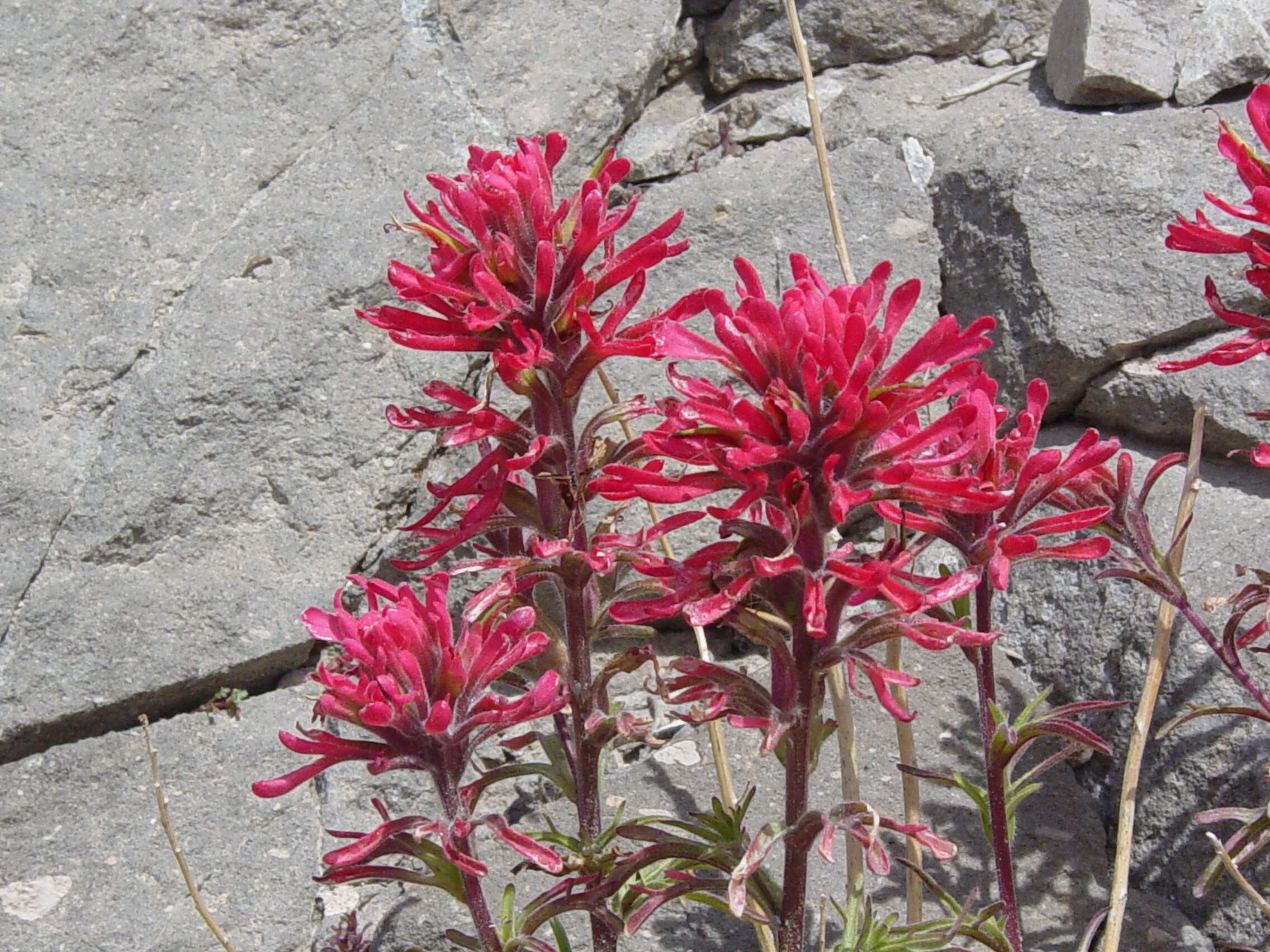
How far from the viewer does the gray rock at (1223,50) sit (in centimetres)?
284

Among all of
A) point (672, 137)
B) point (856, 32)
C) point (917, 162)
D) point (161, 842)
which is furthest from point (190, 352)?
point (856, 32)

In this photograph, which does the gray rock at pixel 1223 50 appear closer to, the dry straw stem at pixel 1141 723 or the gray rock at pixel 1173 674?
the gray rock at pixel 1173 674

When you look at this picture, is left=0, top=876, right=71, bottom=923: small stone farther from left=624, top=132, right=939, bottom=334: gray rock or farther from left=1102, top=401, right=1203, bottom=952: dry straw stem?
left=1102, top=401, right=1203, bottom=952: dry straw stem

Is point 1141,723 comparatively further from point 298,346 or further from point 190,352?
point 190,352

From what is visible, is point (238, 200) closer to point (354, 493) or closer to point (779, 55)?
point (354, 493)

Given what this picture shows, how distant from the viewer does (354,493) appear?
268cm

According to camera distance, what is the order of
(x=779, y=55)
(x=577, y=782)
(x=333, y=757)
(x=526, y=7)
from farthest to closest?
(x=779, y=55) → (x=526, y=7) → (x=577, y=782) → (x=333, y=757)

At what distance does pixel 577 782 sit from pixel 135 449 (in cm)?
145

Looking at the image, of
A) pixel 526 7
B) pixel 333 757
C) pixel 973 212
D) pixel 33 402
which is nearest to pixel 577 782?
pixel 333 757

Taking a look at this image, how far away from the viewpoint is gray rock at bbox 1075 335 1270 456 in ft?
8.11

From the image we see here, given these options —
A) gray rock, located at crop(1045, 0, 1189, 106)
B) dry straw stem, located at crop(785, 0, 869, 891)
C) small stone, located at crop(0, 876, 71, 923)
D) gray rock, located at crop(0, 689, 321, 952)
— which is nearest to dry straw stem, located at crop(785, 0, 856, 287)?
dry straw stem, located at crop(785, 0, 869, 891)

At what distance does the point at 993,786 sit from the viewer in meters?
1.61

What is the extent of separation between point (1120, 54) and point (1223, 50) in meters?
0.23

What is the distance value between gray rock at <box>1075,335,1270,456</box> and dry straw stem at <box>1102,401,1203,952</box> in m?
0.49
